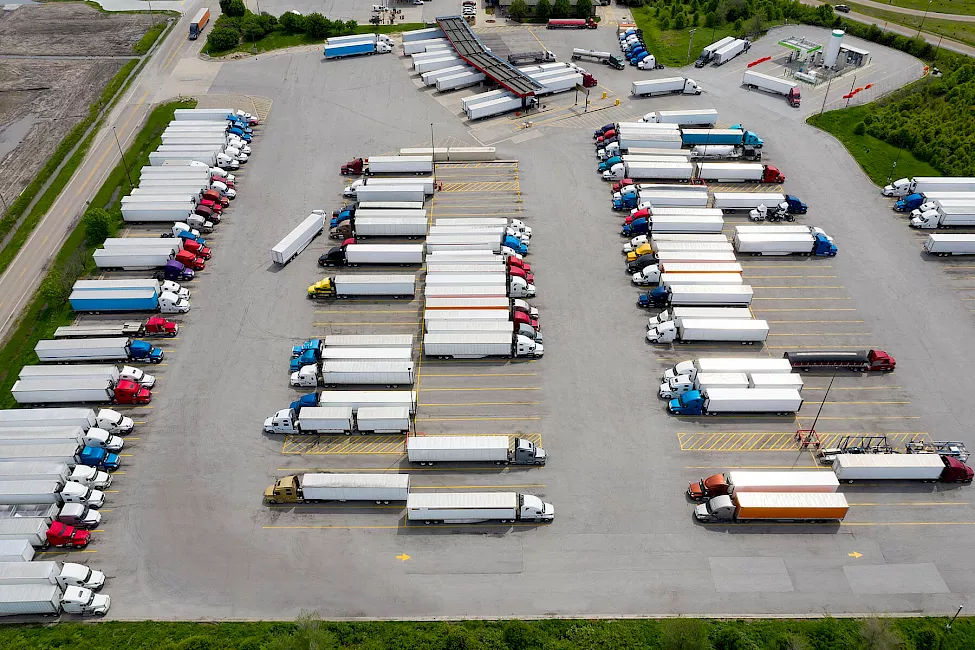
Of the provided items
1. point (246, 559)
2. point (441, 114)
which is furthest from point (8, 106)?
point (246, 559)

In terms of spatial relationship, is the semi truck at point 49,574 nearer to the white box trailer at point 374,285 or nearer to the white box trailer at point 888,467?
the white box trailer at point 374,285

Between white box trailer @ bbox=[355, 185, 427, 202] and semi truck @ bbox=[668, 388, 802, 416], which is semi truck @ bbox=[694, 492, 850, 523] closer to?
semi truck @ bbox=[668, 388, 802, 416]

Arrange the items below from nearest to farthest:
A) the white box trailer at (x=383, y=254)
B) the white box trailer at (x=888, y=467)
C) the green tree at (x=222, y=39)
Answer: the white box trailer at (x=888, y=467), the white box trailer at (x=383, y=254), the green tree at (x=222, y=39)

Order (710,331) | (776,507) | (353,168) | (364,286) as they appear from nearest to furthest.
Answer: (776,507)
(710,331)
(364,286)
(353,168)

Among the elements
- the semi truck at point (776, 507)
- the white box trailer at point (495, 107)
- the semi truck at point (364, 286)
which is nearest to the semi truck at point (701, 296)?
the semi truck at point (776, 507)

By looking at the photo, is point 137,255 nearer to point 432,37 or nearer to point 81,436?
point 81,436

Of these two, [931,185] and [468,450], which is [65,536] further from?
[931,185]

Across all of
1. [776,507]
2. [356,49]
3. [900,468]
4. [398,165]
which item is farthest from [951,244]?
[356,49]

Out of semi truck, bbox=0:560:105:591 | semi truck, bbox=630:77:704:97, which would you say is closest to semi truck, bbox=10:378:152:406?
semi truck, bbox=0:560:105:591
